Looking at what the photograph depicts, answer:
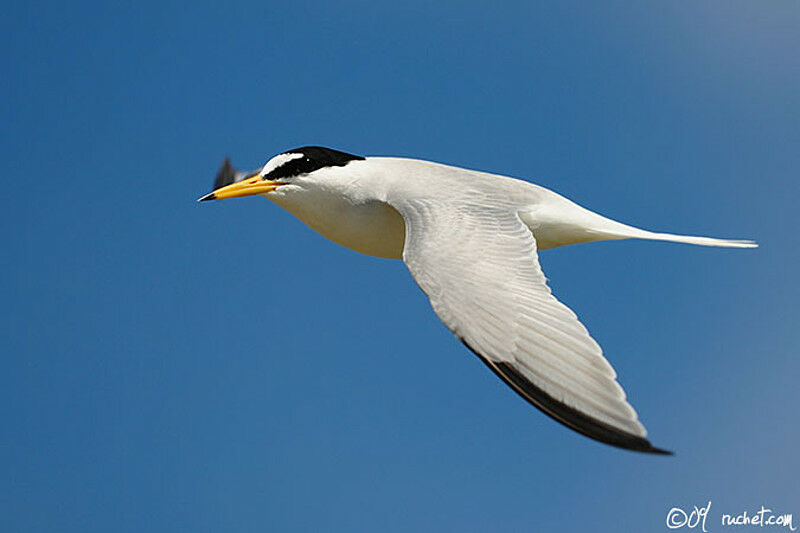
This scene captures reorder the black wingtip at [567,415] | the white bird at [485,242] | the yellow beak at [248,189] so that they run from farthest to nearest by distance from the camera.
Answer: the yellow beak at [248,189], the white bird at [485,242], the black wingtip at [567,415]

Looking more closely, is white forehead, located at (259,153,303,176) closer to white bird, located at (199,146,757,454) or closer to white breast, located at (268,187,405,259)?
white bird, located at (199,146,757,454)

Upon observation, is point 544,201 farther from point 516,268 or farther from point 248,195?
point 248,195

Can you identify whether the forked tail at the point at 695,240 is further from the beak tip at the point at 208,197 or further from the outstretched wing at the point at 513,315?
the beak tip at the point at 208,197

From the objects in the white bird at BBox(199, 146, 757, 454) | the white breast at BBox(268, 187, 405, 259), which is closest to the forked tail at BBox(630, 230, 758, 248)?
the white bird at BBox(199, 146, 757, 454)

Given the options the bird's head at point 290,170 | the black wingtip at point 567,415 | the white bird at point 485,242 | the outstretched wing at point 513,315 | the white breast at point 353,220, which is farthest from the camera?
the bird's head at point 290,170

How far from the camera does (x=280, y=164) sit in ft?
21.1

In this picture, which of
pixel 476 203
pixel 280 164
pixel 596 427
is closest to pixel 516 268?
pixel 476 203

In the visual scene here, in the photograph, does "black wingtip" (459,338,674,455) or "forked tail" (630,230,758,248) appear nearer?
"black wingtip" (459,338,674,455)

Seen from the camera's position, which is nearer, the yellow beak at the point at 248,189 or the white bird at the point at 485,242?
the white bird at the point at 485,242

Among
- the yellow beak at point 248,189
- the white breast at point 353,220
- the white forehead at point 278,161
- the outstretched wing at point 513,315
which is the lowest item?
the outstretched wing at point 513,315

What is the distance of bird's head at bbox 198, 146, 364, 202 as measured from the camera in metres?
6.37

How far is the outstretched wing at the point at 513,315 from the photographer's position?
147 inches

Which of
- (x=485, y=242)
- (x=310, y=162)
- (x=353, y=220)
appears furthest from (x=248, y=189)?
(x=485, y=242)

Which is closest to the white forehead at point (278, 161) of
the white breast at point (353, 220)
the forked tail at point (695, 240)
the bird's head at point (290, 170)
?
the bird's head at point (290, 170)
